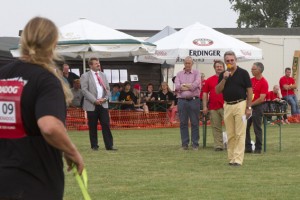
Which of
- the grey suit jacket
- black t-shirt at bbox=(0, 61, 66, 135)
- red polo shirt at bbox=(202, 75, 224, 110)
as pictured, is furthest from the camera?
red polo shirt at bbox=(202, 75, 224, 110)

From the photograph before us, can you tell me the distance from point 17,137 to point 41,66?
423 millimetres

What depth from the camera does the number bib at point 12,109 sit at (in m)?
4.37

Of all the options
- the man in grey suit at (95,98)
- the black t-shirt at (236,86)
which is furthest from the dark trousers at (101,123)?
the black t-shirt at (236,86)

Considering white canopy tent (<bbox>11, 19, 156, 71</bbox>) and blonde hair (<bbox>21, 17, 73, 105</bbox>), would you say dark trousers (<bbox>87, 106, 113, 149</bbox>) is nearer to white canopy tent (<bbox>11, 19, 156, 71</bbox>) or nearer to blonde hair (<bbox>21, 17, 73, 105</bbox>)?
white canopy tent (<bbox>11, 19, 156, 71</bbox>)

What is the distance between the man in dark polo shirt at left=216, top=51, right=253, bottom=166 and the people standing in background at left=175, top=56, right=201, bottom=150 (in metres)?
2.34

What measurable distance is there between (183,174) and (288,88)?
49.6ft

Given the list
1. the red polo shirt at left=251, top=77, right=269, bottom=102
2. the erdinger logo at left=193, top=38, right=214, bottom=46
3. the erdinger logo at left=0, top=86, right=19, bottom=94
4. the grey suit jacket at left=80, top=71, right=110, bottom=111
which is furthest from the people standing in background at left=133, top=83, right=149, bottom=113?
the erdinger logo at left=0, top=86, right=19, bottom=94

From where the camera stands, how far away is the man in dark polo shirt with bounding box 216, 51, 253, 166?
38.2 ft

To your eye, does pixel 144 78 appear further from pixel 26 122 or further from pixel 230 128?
pixel 26 122

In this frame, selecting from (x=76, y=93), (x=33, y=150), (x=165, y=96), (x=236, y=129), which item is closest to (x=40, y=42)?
(x=33, y=150)

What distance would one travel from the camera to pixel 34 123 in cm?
436

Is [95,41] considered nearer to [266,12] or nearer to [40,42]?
[40,42]

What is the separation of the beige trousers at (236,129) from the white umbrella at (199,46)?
24.1 feet

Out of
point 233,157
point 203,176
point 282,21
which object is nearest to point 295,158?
point 233,157
